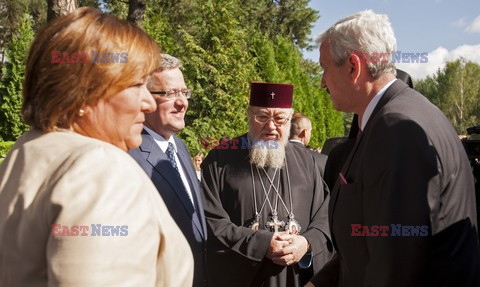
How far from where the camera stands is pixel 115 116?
59.7 inches

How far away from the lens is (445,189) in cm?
200

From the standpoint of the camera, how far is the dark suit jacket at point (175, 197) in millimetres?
3203

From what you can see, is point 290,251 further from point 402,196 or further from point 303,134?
point 303,134

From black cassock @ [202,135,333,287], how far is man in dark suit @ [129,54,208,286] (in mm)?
386

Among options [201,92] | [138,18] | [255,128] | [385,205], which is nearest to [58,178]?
[385,205]

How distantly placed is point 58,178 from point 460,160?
156 centimetres

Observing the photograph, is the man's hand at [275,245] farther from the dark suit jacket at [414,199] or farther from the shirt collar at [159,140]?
the dark suit jacket at [414,199]

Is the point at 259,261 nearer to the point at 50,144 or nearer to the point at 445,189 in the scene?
the point at 445,189

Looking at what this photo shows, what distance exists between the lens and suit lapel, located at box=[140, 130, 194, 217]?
127 inches

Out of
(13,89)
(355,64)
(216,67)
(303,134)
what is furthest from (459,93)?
(355,64)

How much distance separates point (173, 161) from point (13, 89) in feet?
50.7

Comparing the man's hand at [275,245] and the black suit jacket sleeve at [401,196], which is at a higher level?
the black suit jacket sleeve at [401,196]

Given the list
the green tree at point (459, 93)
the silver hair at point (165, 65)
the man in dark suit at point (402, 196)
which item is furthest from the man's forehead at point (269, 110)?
the green tree at point (459, 93)

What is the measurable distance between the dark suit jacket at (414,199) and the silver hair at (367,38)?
213 mm
